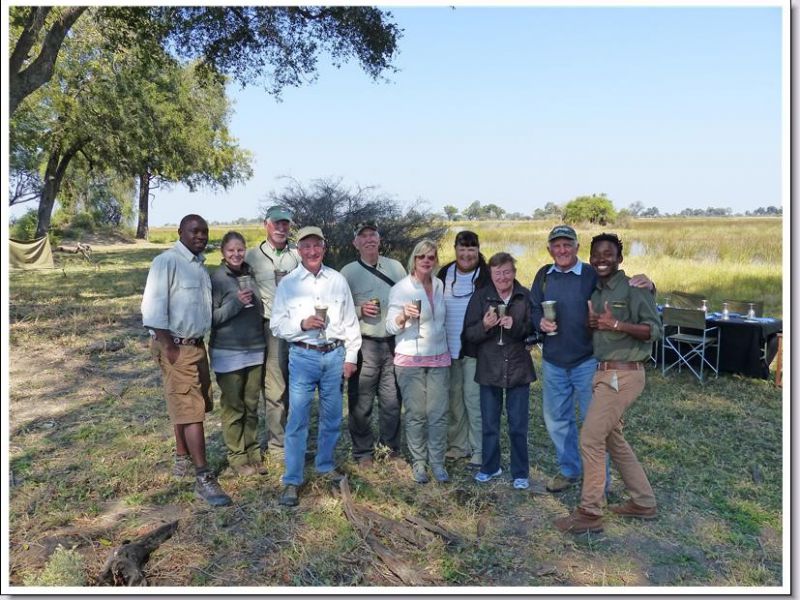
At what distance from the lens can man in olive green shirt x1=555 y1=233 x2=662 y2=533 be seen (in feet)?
11.9

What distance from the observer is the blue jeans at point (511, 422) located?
13.9 feet

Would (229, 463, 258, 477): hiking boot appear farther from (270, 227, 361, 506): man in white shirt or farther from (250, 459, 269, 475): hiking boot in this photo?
(270, 227, 361, 506): man in white shirt

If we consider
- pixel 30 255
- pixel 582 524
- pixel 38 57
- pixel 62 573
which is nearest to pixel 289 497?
pixel 62 573

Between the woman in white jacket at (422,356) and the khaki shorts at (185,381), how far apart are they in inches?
50.5

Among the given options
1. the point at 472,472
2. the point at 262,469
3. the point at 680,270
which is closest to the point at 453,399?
the point at 472,472

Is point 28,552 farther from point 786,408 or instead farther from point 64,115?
point 64,115

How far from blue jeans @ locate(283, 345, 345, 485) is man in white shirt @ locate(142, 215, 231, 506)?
0.50 m

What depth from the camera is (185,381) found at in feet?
13.2

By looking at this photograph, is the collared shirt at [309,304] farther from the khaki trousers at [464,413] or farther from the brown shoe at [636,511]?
the brown shoe at [636,511]

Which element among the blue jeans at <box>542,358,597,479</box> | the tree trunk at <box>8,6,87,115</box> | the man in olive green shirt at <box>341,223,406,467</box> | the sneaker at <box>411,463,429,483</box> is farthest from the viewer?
the tree trunk at <box>8,6,87,115</box>

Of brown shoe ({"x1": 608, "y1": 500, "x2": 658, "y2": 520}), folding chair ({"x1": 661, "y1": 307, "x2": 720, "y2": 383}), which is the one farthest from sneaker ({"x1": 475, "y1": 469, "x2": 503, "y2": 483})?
folding chair ({"x1": 661, "y1": 307, "x2": 720, "y2": 383})

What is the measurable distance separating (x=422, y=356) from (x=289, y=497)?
1.28m

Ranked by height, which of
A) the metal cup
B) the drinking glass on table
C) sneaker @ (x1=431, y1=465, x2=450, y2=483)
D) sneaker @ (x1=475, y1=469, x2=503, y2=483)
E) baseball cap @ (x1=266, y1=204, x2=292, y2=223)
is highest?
baseball cap @ (x1=266, y1=204, x2=292, y2=223)

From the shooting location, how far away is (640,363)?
12.1 feet
